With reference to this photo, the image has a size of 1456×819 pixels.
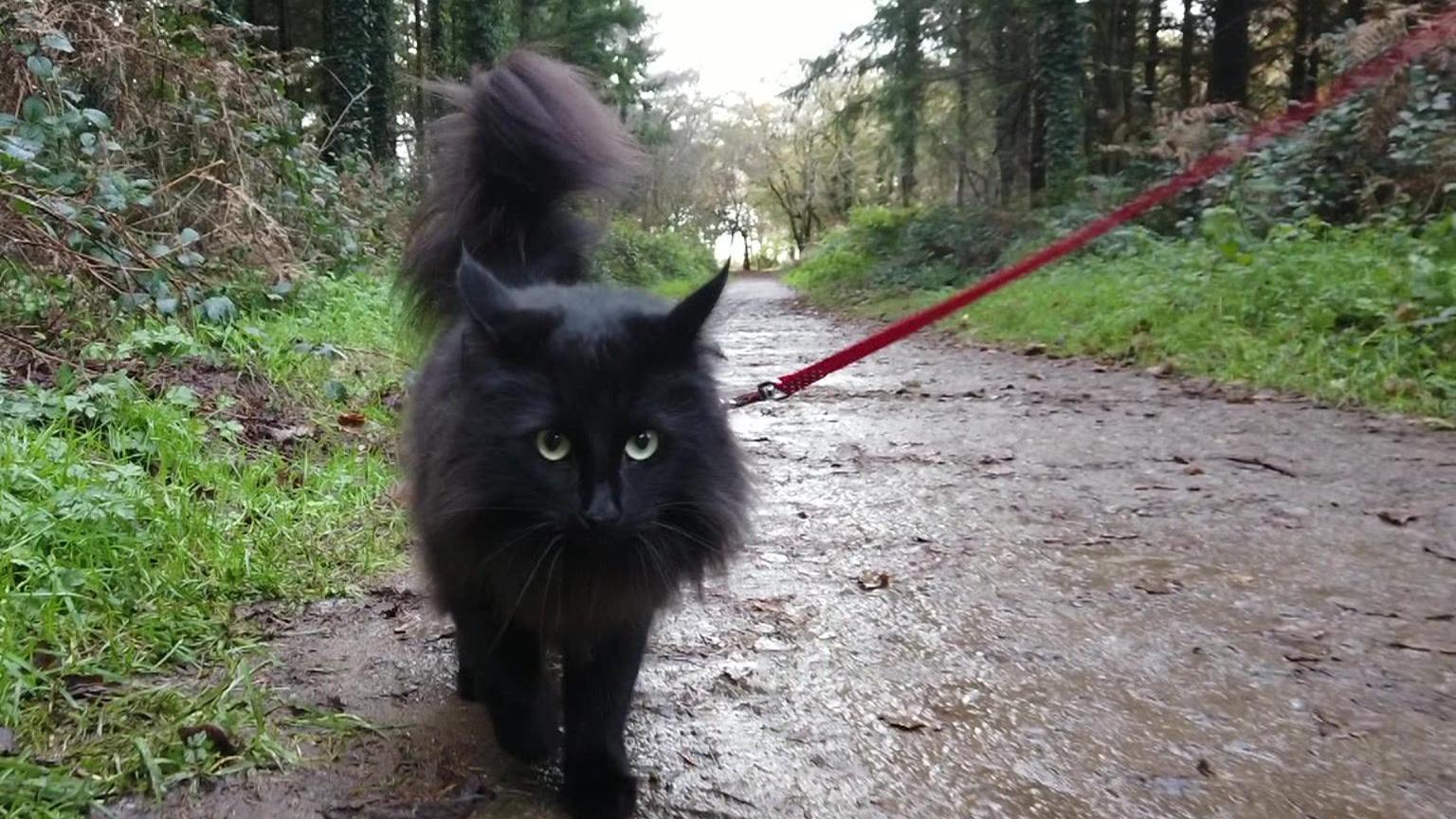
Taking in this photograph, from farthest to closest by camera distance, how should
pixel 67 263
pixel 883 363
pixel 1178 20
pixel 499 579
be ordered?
pixel 1178 20
pixel 883 363
pixel 67 263
pixel 499 579

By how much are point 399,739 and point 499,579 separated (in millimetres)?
524

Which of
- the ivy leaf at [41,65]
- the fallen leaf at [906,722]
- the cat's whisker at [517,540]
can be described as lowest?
the fallen leaf at [906,722]

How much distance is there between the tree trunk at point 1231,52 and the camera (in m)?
14.8

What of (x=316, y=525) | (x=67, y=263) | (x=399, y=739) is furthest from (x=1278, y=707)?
(x=67, y=263)

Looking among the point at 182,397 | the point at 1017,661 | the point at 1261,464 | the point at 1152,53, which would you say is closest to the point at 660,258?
the point at 1152,53

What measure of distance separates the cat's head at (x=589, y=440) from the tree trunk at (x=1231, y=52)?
50.3 feet

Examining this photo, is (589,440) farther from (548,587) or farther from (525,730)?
(525,730)

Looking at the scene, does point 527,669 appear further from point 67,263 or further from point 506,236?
point 67,263

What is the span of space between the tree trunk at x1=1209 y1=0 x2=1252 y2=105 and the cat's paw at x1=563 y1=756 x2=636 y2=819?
15.6 metres

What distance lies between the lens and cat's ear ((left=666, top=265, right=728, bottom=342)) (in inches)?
76.3

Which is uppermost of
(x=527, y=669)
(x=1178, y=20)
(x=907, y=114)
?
(x=1178, y=20)

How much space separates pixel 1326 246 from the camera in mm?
8188

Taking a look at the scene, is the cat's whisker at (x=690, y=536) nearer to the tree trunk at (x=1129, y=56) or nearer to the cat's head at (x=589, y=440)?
the cat's head at (x=589, y=440)

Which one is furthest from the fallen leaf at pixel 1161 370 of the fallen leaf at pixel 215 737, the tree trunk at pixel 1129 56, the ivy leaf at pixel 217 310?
the tree trunk at pixel 1129 56
